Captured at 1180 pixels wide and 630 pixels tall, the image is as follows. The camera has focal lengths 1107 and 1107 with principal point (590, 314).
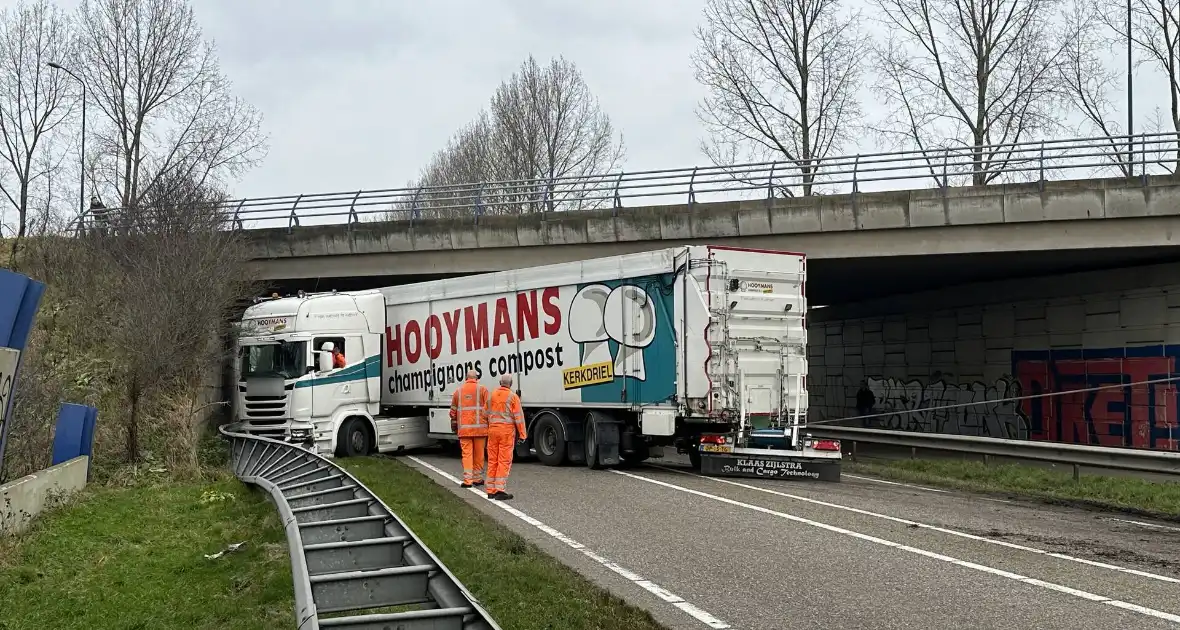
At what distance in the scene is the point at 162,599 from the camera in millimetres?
8578

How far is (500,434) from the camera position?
1344 cm

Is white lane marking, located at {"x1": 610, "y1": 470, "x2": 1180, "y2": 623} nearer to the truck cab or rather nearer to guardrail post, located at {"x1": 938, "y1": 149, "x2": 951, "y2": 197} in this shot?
the truck cab

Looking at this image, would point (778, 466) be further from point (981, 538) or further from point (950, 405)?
point (950, 405)

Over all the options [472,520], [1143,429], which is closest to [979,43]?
[1143,429]

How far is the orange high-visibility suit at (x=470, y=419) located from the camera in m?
Answer: 14.1

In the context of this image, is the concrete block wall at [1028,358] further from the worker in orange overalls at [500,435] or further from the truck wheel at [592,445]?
the worker in orange overalls at [500,435]

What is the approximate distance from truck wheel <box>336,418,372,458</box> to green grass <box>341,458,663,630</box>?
8.75 m

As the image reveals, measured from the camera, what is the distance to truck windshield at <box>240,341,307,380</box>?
2089cm

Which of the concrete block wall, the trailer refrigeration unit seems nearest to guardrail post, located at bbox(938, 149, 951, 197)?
the concrete block wall

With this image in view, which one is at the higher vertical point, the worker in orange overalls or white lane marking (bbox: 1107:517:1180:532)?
the worker in orange overalls

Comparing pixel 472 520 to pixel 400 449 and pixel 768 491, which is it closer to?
pixel 768 491

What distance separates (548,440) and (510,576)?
11.1 meters

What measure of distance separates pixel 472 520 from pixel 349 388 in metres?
11.0

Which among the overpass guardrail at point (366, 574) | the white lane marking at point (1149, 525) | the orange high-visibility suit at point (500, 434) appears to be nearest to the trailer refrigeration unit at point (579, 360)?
the orange high-visibility suit at point (500, 434)
